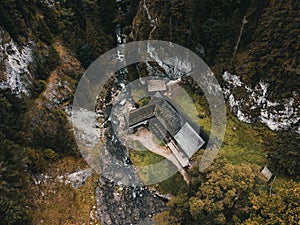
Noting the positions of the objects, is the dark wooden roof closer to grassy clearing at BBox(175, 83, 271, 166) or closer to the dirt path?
the dirt path

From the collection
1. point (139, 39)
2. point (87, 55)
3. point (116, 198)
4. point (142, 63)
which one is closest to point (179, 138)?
point (116, 198)

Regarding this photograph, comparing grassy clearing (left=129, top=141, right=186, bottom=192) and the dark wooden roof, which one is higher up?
the dark wooden roof

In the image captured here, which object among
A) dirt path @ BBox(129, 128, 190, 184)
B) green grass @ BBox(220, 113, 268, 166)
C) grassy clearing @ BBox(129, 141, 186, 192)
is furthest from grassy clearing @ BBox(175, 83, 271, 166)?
grassy clearing @ BBox(129, 141, 186, 192)

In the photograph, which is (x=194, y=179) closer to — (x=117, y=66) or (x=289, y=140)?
(x=289, y=140)

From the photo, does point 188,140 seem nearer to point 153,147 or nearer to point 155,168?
point 153,147

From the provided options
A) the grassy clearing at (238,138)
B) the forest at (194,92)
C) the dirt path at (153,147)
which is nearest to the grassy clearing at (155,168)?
the dirt path at (153,147)

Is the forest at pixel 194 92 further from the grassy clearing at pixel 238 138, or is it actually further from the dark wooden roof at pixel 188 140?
the dark wooden roof at pixel 188 140

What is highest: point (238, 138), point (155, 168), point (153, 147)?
point (153, 147)

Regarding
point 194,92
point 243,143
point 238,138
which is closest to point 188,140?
point 238,138
